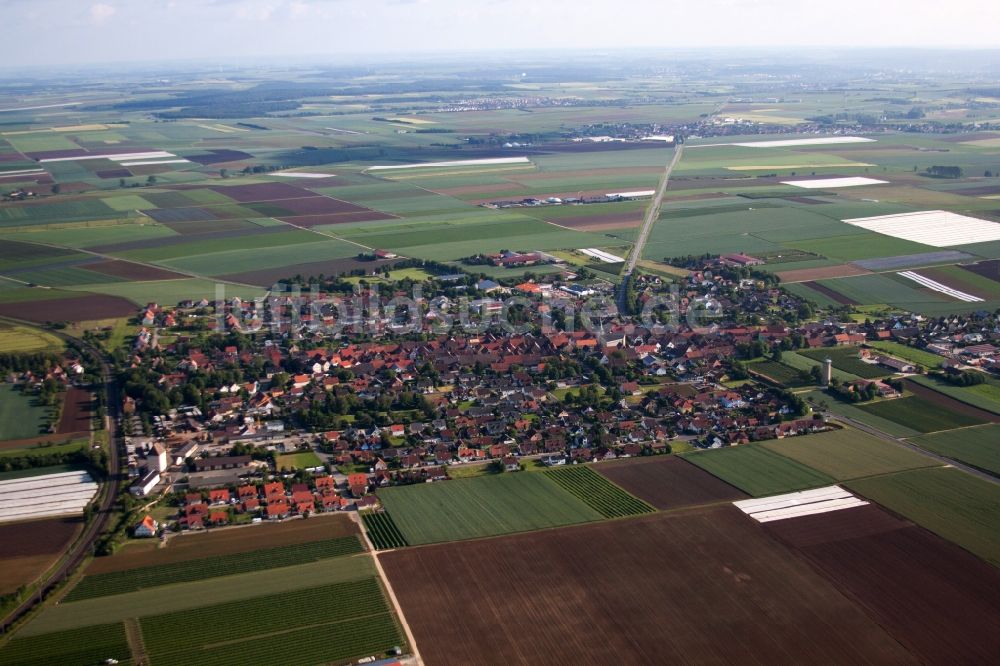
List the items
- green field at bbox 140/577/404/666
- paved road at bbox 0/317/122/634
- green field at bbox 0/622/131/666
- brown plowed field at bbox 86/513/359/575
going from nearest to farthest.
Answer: green field at bbox 0/622/131/666 < green field at bbox 140/577/404/666 < paved road at bbox 0/317/122/634 < brown plowed field at bbox 86/513/359/575

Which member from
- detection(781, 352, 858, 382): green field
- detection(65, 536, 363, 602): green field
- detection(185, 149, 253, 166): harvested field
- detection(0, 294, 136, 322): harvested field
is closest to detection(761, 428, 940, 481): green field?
detection(781, 352, 858, 382): green field

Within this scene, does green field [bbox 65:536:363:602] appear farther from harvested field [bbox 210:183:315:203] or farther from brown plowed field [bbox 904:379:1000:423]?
harvested field [bbox 210:183:315:203]

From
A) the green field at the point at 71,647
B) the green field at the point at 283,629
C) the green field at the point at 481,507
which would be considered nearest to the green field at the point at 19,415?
the green field at the point at 481,507

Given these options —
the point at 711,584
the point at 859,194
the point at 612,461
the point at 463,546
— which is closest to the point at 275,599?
the point at 463,546

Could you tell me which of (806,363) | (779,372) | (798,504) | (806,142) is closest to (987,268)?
(806,363)

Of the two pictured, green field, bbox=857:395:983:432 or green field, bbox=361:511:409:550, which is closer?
green field, bbox=361:511:409:550

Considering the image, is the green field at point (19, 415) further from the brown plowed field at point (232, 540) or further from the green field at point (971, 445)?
the green field at point (971, 445)

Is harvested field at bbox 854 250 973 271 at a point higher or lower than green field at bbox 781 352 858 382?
lower

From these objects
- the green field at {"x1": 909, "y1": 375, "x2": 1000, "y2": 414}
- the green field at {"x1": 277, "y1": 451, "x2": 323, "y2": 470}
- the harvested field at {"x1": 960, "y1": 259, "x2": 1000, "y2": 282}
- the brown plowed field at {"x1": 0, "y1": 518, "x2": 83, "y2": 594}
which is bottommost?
the harvested field at {"x1": 960, "y1": 259, "x2": 1000, "y2": 282}
